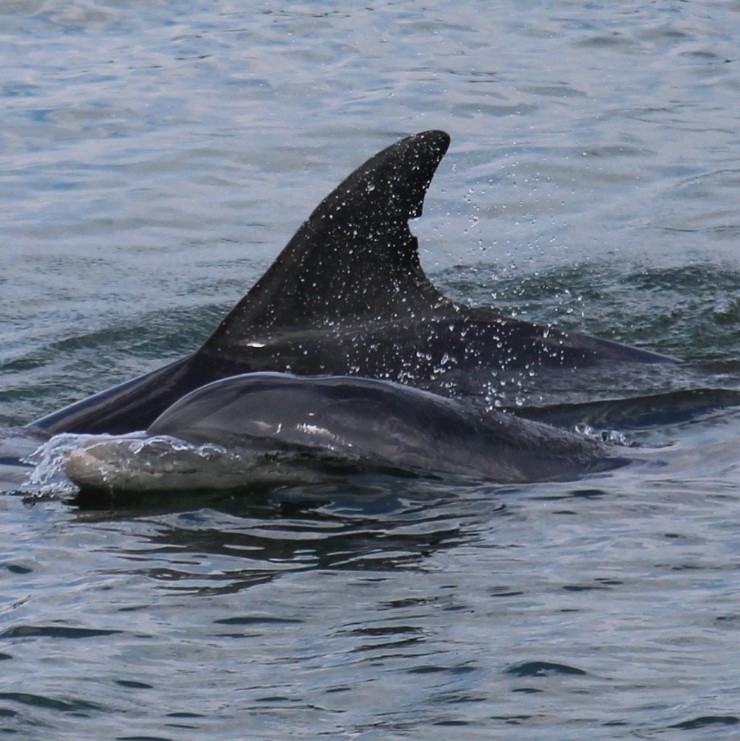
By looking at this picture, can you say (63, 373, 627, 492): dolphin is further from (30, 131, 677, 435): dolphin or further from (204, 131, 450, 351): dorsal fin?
(204, 131, 450, 351): dorsal fin

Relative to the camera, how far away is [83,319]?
11.7m

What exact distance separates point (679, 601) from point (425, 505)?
4.52 ft

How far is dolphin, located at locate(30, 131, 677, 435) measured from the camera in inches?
331

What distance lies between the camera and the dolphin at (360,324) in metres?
8.41

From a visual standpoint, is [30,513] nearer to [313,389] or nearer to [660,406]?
[313,389]

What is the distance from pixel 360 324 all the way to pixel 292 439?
192cm

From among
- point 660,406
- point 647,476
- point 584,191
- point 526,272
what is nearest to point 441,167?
point 584,191

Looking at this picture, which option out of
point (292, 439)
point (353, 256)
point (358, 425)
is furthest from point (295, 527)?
point (353, 256)

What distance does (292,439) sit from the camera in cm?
688

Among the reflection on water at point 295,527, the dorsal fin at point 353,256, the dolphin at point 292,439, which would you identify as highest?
the dorsal fin at point 353,256

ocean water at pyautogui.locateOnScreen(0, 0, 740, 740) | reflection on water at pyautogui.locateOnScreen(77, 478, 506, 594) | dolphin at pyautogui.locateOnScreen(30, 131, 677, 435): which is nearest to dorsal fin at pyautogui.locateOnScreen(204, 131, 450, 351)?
dolphin at pyautogui.locateOnScreen(30, 131, 677, 435)

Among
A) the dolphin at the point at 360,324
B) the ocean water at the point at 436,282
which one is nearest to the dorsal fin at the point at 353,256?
the dolphin at the point at 360,324

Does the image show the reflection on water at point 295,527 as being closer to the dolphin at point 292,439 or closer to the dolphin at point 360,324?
the dolphin at point 292,439

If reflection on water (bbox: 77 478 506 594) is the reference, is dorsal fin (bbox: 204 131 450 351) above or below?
above
